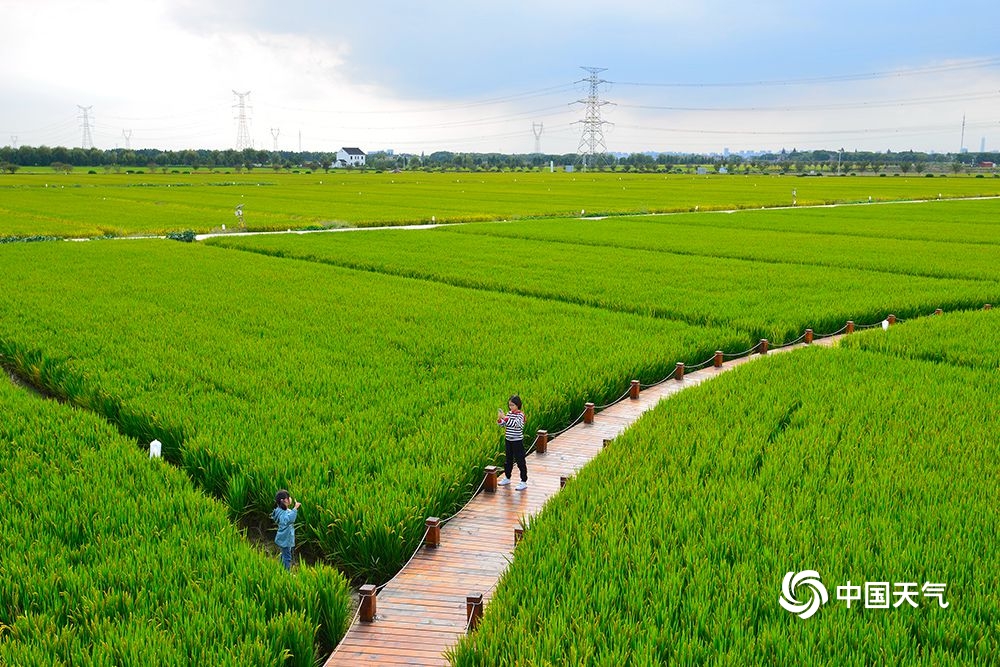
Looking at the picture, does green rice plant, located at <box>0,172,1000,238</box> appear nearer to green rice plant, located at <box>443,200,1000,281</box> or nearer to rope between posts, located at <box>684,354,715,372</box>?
green rice plant, located at <box>443,200,1000,281</box>

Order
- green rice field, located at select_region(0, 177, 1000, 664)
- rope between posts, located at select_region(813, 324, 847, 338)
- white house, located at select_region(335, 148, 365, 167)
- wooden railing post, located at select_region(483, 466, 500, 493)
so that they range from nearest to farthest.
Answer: green rice field, located at select_region(0, 177, 1000, 664), wooden railing post, located at select_region(483, 466, 500, 493), rope between posts, located at select_region(813, 324, 847, 338), white house, located at select_region(335, 148, 365, 167)

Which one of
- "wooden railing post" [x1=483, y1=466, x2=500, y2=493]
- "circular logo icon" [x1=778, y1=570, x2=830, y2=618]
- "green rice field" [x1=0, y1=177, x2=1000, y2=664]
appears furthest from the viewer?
"wooden railing post" [x1=483, y1=466, x2=500, y2=493]

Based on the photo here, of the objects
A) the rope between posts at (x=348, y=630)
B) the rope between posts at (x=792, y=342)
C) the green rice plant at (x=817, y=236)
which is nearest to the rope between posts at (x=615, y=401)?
the rope between posts at (x=792, y=342)

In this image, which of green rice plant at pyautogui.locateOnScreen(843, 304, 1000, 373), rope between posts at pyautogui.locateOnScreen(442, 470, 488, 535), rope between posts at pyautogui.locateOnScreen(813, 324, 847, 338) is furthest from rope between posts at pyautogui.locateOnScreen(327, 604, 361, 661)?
rope between posts at pyautogui.locateOnScreen(813, 324, 847, 338)

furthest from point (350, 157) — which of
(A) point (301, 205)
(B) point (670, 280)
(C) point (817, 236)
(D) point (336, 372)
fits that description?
(D) point (336, 372)

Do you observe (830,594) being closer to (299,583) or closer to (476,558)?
(476,558)

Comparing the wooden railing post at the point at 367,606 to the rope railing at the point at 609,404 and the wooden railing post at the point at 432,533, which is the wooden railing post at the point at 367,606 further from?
the wooden railing post at the point at 432,533

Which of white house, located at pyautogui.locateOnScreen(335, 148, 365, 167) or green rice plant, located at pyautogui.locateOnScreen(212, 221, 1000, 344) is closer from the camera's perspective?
green rice plant, located at pyautogui.locateOnScreen(212, 221, 1000, 344)

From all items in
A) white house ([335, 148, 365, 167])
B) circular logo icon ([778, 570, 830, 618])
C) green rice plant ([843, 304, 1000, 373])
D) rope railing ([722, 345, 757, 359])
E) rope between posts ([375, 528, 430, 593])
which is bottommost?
rope between posts ([375, 528, 430, 593])
